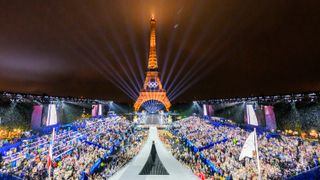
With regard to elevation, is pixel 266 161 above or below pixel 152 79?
below

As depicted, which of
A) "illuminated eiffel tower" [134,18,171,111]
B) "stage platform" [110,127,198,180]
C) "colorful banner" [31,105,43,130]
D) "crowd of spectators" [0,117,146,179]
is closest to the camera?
"crowd of spectators" [0,117,146,179]

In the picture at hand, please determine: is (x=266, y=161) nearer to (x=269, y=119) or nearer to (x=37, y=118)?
(x=269, y=119)

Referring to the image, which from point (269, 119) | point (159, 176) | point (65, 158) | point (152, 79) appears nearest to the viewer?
point (159, 176)

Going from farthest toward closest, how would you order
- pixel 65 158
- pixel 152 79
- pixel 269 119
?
pixel 152 79
pixel 269 119
pixel 65 158

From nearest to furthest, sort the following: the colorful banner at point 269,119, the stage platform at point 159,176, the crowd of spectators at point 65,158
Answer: the crowd of spectators at point 65,158 < the stage platform at point 159,176 < the colorful banner at point 269,119

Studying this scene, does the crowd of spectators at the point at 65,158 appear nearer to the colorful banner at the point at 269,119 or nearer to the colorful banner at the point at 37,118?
the colorful banner at the point at 37,118

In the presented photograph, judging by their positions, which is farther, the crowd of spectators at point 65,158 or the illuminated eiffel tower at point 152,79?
the illuminated eiffel tower at point 152,79

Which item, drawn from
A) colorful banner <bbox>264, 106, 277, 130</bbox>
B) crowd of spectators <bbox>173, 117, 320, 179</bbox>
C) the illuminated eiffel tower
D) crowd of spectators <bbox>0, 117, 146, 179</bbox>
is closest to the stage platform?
crowd of spectators <bbox>0, 117, 146, 179</bbox>

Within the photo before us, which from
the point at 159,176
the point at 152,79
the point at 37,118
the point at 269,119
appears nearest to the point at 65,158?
the point at 159,176

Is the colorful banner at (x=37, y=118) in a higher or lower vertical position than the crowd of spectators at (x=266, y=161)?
higher

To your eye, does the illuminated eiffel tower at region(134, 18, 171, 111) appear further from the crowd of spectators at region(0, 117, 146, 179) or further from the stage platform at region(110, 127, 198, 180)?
the stage platform at region(110, 127, 198, 180)

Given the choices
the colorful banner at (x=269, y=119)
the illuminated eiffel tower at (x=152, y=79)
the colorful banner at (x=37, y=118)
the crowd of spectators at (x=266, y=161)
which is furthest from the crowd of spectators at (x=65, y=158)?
the illuminated eiffel tower at (x=152, y=79)

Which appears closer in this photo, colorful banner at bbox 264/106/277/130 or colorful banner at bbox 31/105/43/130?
colorful banner at bbox 31/105/43/130

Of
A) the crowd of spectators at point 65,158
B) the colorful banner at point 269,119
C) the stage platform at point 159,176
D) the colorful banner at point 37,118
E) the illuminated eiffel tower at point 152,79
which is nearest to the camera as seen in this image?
the crowd of spectators at point 65,158
